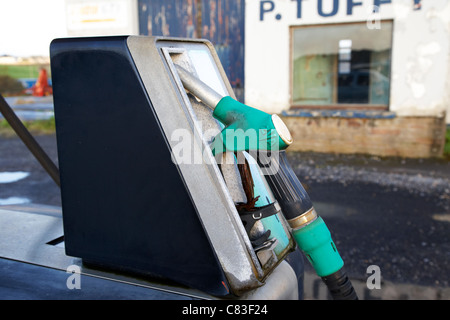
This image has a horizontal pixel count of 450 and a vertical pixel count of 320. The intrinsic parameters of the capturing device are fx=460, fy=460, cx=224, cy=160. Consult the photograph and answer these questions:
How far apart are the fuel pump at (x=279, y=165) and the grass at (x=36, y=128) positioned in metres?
9.61

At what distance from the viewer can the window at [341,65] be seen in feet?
23.3

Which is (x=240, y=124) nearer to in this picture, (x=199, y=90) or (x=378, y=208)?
(x=199, y=90)

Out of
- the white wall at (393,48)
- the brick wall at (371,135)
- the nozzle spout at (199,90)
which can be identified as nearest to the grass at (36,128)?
the white wall at (393,48)

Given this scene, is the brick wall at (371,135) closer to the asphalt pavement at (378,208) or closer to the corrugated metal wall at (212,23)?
the asphalt pavement at (378,208)

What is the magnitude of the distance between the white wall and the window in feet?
0.61

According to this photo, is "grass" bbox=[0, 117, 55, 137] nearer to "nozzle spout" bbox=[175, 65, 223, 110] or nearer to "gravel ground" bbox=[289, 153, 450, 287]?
"gravel ground" bbox=[289, 153, 450, 287]

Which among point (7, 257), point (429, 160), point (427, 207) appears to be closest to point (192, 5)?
point (429, 160)

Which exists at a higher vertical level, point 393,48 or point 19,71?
point 393,48

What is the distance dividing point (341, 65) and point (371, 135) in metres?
1.29

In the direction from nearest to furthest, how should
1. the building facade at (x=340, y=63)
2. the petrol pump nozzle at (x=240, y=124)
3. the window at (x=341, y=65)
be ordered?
the petrol pump nozzle at (x=240, y=124)
the building facade at (x=340, y=63)
the window at (x=341, y=65)

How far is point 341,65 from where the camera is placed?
7500 millimetres

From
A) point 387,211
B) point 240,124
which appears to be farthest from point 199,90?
point 387,211

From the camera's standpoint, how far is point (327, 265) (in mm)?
1049

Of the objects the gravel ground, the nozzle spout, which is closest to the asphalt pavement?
the gravel ground
